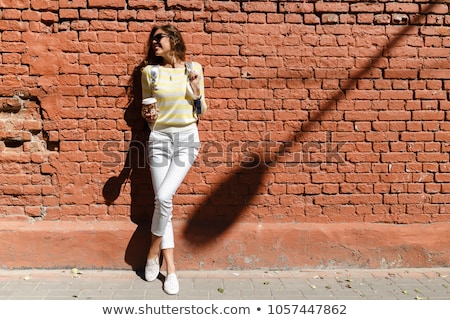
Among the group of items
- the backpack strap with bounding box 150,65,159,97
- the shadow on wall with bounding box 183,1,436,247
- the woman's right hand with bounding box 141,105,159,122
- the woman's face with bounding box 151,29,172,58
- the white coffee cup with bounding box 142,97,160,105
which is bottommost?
the shadow on wall with bounding box 183,1,436,247

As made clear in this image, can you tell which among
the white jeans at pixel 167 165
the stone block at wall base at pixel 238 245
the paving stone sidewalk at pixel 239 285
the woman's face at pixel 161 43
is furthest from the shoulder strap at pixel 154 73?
the paving stone sidewalk at pixel 239 285

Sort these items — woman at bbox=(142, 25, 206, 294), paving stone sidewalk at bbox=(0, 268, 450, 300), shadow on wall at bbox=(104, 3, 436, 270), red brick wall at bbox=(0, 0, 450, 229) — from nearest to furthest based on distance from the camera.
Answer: paving stone sidewalk at bbox=(0, 268, 450, 300), woman at bbox=(142, 25, 206, 294), red brick wall at bbox=(0, 0, 450, 229), shadow on wall at bbox=(104, 3, 436, 270)

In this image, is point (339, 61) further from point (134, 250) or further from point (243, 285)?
point (134, 250)

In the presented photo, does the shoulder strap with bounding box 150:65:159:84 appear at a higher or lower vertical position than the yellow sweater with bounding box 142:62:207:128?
higher

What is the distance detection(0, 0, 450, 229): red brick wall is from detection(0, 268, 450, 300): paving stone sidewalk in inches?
20.7

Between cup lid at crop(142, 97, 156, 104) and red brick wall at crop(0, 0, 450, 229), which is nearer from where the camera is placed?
cup lid at crop(142, 97, 156, 104)

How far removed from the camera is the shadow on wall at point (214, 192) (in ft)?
A: 15.5

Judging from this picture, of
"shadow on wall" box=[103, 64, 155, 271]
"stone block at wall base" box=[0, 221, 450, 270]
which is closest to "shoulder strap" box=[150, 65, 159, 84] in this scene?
"shadow on wall" box=[103, 64, 155, 271]

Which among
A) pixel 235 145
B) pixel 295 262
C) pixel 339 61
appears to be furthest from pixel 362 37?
pixel 295 262

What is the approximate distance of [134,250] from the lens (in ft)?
15.5

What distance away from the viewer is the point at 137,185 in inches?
188

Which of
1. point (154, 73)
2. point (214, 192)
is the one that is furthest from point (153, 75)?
point (214, 192)

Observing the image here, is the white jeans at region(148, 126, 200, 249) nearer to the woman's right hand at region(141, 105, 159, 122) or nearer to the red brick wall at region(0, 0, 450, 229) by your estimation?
the woman's right hand at region(141, 105, 159, 122)

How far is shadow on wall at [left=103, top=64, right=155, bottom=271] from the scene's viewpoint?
4699 millimetres
